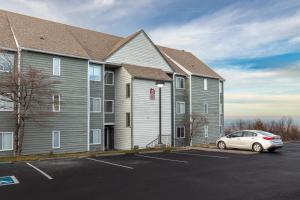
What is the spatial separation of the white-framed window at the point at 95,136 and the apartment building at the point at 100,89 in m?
0.09

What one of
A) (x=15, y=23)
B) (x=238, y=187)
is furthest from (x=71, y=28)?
(x=238, y=187)

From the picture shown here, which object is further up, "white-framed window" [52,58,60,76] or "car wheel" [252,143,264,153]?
"white-framed window" [52,58,60,76]

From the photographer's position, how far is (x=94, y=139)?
30844mm

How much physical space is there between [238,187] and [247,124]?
1224 inches

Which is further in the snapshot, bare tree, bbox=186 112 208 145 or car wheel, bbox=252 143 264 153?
bare tree, bbox=186 112 208 145

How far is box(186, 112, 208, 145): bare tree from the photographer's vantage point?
38.9 m

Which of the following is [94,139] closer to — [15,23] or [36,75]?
[36,75]

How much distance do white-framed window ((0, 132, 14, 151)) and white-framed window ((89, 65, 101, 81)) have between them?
336 inches

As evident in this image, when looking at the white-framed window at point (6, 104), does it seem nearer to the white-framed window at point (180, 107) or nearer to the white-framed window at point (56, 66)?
the white-framed window at point (56, 66)

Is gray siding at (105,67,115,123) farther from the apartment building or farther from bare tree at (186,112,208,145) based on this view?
bare tree at (186,112,208,145)

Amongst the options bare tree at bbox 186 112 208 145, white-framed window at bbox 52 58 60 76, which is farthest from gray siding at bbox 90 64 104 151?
bare tree at bbox 186 112 208 145

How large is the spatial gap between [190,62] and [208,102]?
209 inches

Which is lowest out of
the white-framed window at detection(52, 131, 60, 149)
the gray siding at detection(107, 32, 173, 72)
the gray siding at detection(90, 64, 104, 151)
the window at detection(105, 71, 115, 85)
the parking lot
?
the parking lot

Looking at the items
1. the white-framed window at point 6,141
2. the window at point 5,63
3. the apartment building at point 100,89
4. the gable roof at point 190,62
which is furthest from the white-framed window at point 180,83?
the white-framed window at point 6,141
